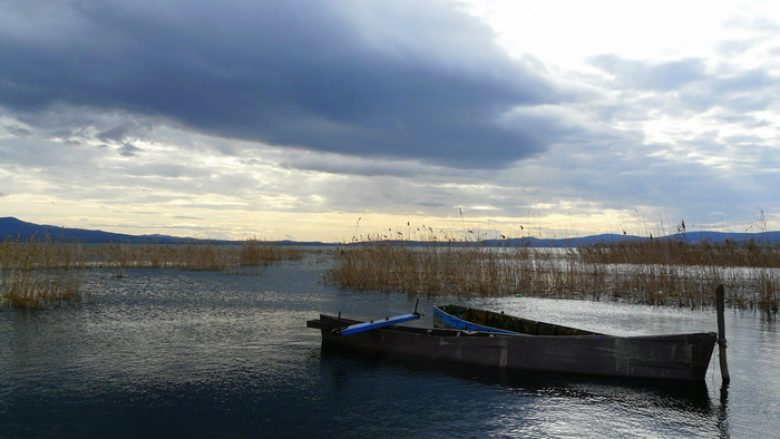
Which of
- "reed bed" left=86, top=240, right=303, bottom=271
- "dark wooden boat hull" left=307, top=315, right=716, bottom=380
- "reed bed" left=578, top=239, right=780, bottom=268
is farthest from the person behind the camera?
"reed bed" left=86, top=240, right=303, bottom=271

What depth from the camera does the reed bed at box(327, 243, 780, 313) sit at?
835 inches

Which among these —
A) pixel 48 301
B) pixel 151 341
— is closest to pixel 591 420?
pixel 151 341

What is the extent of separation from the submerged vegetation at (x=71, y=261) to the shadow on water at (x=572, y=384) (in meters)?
11.5

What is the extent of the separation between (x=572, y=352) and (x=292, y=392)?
16.4ft

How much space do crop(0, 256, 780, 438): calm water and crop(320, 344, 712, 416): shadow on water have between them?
4 cm

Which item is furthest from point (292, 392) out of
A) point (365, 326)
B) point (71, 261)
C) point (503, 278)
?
point (71, 261)

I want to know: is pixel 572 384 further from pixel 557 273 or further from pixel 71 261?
pixel 71 261

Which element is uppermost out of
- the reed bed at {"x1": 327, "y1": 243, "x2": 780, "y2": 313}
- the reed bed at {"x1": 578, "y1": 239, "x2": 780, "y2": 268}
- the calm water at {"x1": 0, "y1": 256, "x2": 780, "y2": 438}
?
the reed bed at {"x1": 578, "y1": 239, "x2": 780, "y2": 268}

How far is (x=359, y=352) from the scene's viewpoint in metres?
11.9

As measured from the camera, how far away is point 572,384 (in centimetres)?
938

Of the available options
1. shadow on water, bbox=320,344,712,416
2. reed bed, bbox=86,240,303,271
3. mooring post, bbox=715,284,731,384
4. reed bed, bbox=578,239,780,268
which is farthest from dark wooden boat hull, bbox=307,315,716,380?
reed bed, bbox=86,240,303,271

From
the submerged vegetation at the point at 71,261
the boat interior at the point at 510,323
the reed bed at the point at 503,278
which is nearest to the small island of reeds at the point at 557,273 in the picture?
the reed bed at the point at 503,278

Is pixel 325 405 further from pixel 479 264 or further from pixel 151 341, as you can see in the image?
pixel 479 264

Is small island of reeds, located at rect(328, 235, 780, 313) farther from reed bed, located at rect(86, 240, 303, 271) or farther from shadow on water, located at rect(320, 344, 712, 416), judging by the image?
reed bed, located at rect(86, 240, 303, 271)
